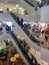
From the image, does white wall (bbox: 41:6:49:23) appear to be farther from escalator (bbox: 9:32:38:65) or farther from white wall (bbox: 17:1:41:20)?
white wall (bbox: 17:1:41:20)

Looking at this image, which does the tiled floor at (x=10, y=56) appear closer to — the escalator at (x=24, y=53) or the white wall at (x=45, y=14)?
the escalator at (x=24, y=53)

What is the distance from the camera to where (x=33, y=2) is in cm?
2111

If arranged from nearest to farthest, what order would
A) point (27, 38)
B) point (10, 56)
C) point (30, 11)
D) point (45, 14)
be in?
point (45, 14) → point (27, 38) → point (10, 56) → point (30, 11)

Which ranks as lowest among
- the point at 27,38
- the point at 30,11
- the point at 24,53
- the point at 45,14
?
the point at 24,53

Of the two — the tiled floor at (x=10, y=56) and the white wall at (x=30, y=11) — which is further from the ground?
the white wall at (x=30, y=11)

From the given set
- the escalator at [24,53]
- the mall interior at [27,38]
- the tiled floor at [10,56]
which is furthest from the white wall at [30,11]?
the tiled floor at [10,56]

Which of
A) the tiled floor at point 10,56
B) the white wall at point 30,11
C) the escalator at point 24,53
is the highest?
the white wall at point 30,11

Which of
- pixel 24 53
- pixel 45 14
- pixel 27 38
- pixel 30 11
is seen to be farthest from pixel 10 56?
pixel 45 14

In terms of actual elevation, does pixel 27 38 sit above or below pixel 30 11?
below

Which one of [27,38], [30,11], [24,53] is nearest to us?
[27,38]

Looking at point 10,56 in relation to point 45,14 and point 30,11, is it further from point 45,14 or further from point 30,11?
point 45,14

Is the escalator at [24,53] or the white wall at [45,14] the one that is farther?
the escalator at [24,53]

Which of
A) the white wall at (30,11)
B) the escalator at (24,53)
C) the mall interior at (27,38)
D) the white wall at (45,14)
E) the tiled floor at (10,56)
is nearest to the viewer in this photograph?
Answer: the white wall at (45,14)

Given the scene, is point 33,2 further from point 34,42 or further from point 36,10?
point 34,42
